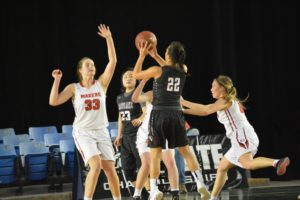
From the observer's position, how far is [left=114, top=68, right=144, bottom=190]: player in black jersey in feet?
31.2

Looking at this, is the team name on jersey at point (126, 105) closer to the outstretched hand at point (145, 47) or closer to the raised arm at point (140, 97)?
the raised arm at point (140, 97)

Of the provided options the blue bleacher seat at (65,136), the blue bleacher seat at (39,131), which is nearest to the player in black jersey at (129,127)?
the blue bleacher seat at (65,136)

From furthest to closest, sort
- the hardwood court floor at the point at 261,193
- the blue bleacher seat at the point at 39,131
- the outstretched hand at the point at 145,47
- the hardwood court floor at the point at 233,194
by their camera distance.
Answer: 1. the blue bleacher seat at the point at 39,131
2. the hardwood court floor at the point at 233,194
3. the hardwood court floor at the point at 261,193
4. the outstretched hand at the point at 145,47

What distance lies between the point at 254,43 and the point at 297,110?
4.88ft

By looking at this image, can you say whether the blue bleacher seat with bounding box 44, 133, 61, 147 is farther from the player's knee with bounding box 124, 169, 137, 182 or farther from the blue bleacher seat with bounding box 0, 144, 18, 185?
the player's knee with bounding box 124, 169, 137, 182

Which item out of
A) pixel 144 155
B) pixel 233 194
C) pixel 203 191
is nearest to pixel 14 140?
pixel 233 194

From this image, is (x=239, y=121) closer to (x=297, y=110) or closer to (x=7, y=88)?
(x=297, y=110)

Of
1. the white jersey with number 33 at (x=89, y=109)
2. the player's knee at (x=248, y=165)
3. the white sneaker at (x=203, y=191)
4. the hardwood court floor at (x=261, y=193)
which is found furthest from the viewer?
the hardwood court floor at (x=261, y=193)

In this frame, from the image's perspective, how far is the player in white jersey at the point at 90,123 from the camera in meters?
7.95

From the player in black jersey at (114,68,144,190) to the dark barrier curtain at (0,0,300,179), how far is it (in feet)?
15.3

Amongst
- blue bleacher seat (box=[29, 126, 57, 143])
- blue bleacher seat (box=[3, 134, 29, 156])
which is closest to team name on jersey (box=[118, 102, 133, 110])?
blue bleacher seat (box=[3, 134, 29, 156])

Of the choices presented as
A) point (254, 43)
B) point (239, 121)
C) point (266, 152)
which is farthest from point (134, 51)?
point (239, 121)

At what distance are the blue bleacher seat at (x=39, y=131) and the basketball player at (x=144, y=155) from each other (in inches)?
164

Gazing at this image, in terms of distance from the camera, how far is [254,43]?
14289 millimetres
